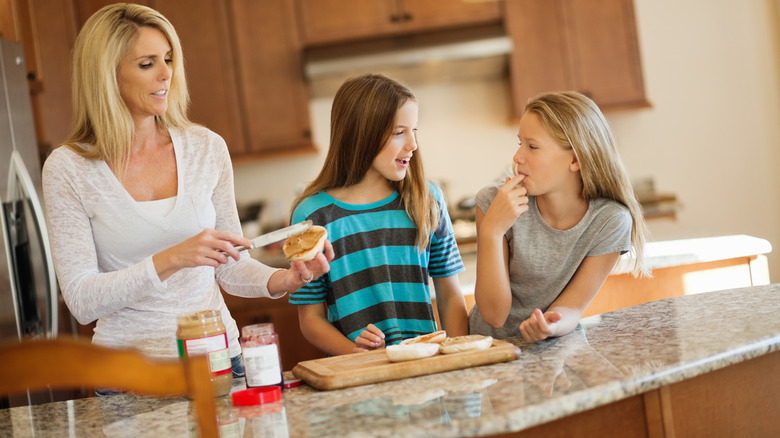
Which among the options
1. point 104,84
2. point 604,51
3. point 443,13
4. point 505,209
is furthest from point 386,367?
point 604,51

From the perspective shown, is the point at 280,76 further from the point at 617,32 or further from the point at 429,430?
the point at 429,430

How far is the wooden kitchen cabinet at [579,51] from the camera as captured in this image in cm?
415

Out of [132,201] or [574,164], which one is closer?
[132,201]

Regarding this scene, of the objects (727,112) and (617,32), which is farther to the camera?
(727,112)

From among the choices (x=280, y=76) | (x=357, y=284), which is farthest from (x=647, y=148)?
(x=357, y=284)

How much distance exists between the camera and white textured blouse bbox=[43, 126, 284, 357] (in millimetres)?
1416

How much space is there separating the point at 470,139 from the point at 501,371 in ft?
11.0

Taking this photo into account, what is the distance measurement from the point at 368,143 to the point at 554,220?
1.50ft

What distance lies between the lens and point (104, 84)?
1.51 m

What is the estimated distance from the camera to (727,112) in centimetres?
444

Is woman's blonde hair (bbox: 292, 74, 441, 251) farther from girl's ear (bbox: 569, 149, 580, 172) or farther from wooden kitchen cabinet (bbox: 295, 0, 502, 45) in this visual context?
wooden kitchen cabinet (bbox: 295, 0, 502, 45)

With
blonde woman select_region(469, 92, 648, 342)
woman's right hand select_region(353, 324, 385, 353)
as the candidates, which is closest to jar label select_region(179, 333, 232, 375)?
woman's right hand select_region(353, 324, 385, 353)

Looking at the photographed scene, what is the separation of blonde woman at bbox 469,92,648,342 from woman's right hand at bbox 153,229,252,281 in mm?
521

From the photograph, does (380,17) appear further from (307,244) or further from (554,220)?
(307,244)
